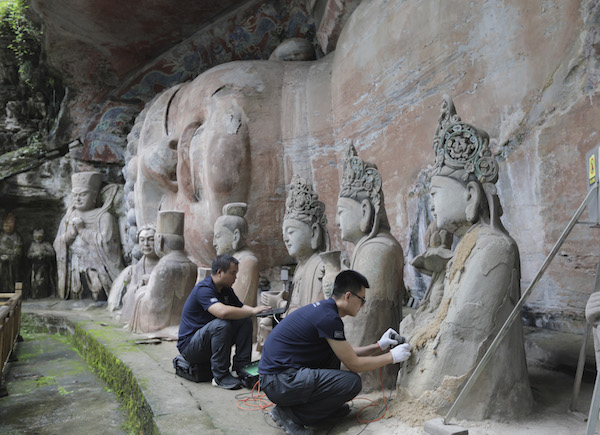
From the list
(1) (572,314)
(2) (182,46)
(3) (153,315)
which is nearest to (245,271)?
(3) (153,315)

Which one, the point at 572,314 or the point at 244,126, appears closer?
the point at 572,314

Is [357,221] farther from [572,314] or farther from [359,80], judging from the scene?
[359,80]

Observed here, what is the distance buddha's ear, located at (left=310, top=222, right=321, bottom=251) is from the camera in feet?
14.9

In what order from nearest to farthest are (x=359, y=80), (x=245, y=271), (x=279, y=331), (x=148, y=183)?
(x=279, y=331) → (x=245, y=271) → (x=359, y=80) → (x=148, y=183)

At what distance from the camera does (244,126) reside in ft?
25.7

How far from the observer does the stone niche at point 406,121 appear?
4.20m

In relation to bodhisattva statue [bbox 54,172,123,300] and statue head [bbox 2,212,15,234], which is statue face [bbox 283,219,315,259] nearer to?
bodhisattva statue [bbox 54,172,123,300]

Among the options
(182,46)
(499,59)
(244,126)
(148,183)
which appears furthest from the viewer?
(182,46)

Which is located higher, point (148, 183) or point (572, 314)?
point (148, 183)

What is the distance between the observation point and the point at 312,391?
2.78 m

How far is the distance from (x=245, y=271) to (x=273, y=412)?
2.52 meters

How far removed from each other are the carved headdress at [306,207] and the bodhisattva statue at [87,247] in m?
7.84

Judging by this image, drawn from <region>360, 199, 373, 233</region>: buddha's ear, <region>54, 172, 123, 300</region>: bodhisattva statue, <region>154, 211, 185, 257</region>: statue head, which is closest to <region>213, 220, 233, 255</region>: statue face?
<region>154, 211, 185, 257</region>: statue head

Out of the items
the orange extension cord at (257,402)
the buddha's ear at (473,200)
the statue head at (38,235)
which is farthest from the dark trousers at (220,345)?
the statue head at (38,235)
